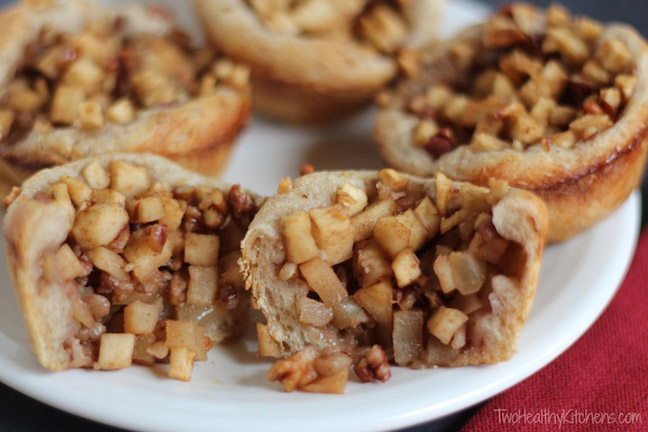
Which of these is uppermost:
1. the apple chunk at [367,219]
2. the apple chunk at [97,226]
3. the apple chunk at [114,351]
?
the apple chunk at [367,219]

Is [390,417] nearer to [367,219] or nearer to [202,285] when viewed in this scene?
[367,219]

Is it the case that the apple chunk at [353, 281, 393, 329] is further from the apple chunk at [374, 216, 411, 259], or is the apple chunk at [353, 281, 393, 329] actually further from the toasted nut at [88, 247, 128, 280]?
the toasted nut at [88, 247, 128, 280]

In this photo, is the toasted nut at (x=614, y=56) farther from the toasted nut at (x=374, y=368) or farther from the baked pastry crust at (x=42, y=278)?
the baked pastry crust at (x=42, y=278)

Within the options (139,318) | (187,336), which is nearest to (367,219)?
(187,336)

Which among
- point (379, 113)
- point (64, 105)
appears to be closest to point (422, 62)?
point (379, 113)

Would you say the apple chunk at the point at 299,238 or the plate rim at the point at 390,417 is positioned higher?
the apple chunk at the point at 299,238

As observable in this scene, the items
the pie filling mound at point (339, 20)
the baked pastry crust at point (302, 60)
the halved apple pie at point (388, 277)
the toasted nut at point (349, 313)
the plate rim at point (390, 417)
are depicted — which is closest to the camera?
the plate rim at point (390, 417)

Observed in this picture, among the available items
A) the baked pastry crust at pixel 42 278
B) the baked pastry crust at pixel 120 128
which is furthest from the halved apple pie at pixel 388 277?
the baked pastry crust at pixel 120 128
